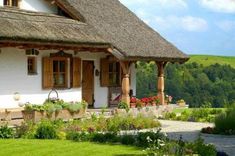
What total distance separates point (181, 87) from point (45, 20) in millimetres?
31423

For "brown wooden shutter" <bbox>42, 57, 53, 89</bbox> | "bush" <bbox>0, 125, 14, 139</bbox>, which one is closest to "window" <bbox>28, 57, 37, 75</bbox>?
"brown wooden shutter" <bbox>42, 57, 53, 89</bbox>

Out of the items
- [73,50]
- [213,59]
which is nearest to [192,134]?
[73,50]

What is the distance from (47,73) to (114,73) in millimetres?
5731

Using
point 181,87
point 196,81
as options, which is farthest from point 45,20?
point 196,81

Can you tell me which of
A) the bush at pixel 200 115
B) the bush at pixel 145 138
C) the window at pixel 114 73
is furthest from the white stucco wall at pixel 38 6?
the bush at pixel 145 138

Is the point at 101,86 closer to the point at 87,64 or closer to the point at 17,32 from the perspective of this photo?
the point at 87,64

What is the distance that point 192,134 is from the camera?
18.6m

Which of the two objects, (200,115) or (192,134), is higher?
(200,115)

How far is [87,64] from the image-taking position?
88.6ft

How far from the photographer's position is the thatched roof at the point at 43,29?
20.5 metres

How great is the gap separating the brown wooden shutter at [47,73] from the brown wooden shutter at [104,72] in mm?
4233

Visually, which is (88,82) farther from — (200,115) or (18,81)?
(200,115)

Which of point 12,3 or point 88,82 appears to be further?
point 88,82

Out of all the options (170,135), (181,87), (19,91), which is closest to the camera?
(170,135)
